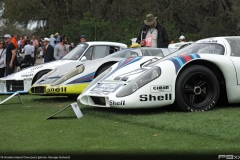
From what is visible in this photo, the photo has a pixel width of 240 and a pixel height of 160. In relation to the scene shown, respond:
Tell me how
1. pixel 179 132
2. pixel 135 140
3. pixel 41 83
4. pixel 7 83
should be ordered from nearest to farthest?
pixel 135 140 → pixel 179 132 → pixel 41 83 → pixel 7 83

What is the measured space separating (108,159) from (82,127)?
2.57m

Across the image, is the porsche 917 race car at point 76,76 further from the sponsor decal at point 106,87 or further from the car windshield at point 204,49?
the car windshield at point 204,49

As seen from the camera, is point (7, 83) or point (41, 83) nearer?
point (41, 83)

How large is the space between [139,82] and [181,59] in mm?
861

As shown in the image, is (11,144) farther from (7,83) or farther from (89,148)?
(7,83)

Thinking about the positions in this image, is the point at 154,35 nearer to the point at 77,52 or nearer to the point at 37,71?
the point at 77,52

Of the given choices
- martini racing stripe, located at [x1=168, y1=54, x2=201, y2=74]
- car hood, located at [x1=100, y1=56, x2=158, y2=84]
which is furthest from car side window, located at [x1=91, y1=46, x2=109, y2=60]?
martini racing stripe, located at [x1=168, y1=54, x2=201, y2=74]

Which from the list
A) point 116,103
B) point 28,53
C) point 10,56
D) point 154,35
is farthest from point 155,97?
point 28,53

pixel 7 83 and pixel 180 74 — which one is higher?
→ pixel 180 74

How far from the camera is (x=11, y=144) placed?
6523mm

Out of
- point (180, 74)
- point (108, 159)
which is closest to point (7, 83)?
point (180, 74)

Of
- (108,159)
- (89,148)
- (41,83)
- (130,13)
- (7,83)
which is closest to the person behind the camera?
(108,159)

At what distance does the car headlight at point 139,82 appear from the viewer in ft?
28.3

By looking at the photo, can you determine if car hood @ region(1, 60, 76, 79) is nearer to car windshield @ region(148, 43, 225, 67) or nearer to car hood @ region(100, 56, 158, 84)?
car hood @ region(100, 56, 158, 84)
